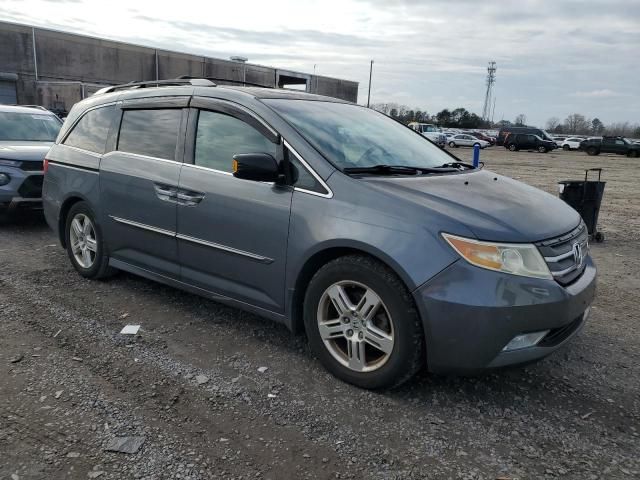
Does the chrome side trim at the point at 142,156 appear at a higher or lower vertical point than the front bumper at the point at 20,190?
higher

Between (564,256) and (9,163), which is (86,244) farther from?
(564,256)

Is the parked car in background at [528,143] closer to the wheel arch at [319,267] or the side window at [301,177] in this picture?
the side window at [301,177]

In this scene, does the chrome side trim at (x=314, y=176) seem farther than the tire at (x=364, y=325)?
Yes

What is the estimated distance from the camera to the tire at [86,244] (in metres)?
4.87

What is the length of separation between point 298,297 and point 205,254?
84 cm

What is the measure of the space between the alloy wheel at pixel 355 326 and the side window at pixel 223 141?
109 centimetres

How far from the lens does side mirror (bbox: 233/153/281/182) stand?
3.34m

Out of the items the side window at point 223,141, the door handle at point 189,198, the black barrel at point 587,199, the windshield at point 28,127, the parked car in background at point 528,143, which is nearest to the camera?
the side window at point 223,141

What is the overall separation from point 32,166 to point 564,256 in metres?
6.85

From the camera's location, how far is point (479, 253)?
2.80 metres

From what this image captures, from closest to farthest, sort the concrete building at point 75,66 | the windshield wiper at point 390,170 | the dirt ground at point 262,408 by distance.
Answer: the dirt ground at point 262,408, the windshield wiper at point 390,170, the concrete building at point 75,66

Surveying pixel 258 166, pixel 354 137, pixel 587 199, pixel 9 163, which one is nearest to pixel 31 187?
pixel 9 163

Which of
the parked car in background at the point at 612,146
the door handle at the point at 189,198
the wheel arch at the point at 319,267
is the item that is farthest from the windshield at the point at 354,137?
the parked car in background at the point at 612,146

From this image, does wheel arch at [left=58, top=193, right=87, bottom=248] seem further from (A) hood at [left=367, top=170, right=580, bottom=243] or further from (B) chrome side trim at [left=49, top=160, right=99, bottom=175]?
(A) hood at [left=367, top=170, right=580, bottom=243]
